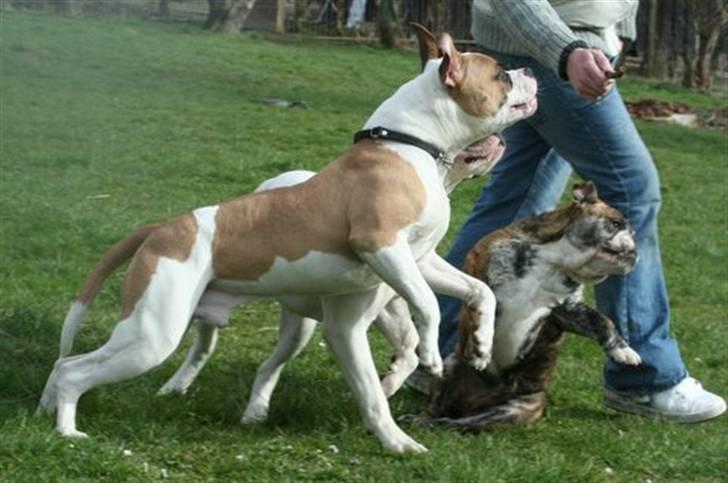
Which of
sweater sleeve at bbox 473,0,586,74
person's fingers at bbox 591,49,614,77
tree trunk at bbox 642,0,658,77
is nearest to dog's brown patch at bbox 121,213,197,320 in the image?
sweater sleeve at bbox 473,0,586,74

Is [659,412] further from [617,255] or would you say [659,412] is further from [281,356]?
[281,356]

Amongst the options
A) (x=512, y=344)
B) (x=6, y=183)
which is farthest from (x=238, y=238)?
(x=6, y=183)

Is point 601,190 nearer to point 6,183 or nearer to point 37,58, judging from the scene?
point 6,183

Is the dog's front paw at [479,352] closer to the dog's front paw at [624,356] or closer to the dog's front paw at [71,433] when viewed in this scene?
the dog's front paw at [624,356]

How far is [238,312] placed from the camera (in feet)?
26.8

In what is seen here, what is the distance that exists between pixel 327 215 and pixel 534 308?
1.12m

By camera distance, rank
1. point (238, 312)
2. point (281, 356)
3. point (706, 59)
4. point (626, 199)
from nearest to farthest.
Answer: point (281, 356)
point (626, 199)
point (238, 312)
point (706, 59)

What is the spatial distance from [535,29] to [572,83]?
0.26 m

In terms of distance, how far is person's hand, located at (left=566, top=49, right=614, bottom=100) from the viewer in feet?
18.2

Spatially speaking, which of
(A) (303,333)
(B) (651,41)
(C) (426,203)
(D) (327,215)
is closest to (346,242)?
(D) (327,215)

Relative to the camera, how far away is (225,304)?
549 cm

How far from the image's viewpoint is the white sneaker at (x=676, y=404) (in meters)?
6.45

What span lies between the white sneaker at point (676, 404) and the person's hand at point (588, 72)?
4.84ft

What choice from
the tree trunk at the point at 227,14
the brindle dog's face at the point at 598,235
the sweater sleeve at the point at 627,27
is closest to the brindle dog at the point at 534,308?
the brindle dog's face at the point at 598,235
